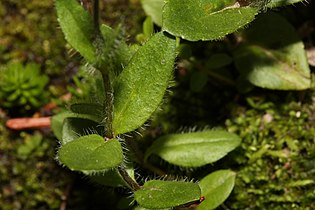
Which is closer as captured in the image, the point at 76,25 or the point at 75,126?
the point at 76,25

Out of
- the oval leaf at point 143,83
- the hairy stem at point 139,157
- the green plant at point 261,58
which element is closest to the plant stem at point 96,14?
the oval leaf at point 143,83

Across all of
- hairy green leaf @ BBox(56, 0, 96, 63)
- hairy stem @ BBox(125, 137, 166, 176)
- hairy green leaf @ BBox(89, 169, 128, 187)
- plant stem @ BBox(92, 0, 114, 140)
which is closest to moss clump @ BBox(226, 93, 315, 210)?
hairy stem @ BBox(125, 137, 166, 176)

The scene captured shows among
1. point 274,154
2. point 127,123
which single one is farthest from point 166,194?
point 274,154

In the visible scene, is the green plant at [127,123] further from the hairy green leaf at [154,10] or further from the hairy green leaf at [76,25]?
the hairy green leaf at [154,10]

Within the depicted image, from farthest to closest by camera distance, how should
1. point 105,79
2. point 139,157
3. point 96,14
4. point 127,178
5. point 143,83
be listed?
point 139,157
point 127,178
point 143,83
point 105,79
point 96,14

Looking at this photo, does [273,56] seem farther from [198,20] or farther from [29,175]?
[29,175]

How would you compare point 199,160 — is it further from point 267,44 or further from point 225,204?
point 267,44

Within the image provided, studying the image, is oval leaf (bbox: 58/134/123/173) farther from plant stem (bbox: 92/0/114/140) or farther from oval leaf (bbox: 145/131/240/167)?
oval leaf (bbox: 145/131/240/167)
